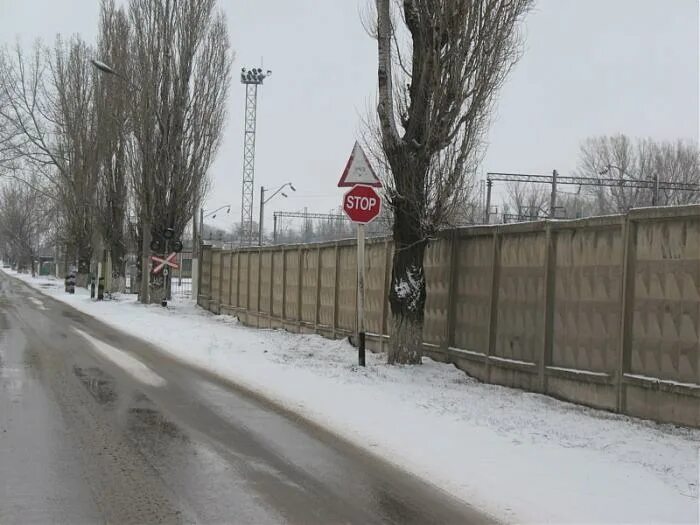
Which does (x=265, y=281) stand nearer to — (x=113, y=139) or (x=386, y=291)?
(x=386, y=291)

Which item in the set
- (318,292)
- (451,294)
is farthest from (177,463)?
(318,292)

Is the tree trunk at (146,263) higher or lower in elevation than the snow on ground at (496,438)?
higher

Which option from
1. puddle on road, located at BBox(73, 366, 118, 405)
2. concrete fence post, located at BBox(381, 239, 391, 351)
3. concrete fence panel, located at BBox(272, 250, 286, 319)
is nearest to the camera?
puddle on road, located at BBox(73, 366, 118, 405)

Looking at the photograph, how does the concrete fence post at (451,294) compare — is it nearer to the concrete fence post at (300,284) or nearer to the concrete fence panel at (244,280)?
the concrete fence post at (300,284)

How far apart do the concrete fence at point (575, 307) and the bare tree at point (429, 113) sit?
0.78 meters

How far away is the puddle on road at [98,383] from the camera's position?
846 cm

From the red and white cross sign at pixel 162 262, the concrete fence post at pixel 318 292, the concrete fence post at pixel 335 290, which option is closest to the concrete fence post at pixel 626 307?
the concrete fence post at pixel 335 290

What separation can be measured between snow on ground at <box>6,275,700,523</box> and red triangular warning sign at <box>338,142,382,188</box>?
286cm

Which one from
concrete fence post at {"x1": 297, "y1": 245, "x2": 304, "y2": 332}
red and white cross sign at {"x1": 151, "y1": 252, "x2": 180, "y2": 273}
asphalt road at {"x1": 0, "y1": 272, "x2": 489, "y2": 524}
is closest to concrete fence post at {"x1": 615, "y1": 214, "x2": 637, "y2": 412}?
asphalt road at {"x1": 0, "y1": 272, "x2": 489, "y2": 524}

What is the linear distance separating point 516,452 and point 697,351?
2.16 metres

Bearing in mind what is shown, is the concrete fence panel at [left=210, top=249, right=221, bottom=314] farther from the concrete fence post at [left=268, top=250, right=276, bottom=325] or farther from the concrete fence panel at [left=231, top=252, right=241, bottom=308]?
the concrete fence post at [left=268, top=250, right=276, bottom=325]

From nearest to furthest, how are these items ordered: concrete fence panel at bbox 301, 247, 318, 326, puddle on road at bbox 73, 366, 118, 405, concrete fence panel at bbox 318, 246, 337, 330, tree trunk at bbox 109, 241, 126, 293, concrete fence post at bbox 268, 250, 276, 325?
puddle on road at bbox 73, 366, 118, 405, concrete fence panel at bbox 318, 246, 337, 330, concrete fence panel at bbox 301, 247, 318, 326, concrete fence post at bbox 268, 250, 276, 325, tree trunk at bbox 109, 241, 126, 293

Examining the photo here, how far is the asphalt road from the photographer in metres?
4.74

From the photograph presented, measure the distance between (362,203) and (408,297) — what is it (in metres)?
1.64
